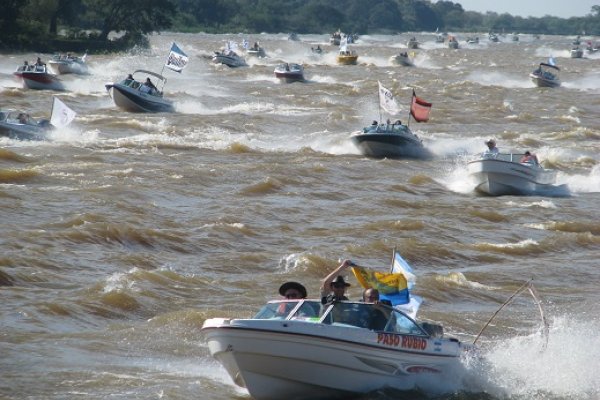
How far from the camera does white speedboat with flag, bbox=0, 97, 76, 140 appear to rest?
40000 millimetres

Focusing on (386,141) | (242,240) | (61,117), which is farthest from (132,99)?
(242,240)

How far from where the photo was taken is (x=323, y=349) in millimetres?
14539

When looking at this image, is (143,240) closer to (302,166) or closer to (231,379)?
(231,379)

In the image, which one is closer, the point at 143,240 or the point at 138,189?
the point at 143,240

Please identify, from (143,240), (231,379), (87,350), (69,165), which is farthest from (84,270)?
(69,165)

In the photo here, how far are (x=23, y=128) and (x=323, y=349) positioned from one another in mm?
27557

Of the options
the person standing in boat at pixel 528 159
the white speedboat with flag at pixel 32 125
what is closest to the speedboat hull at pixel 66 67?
the white speedboat with flag at pixel 32 125

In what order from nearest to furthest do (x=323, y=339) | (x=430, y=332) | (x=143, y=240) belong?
(x=323, y=339)
(x=430, y=332)
(x=143, y=240)

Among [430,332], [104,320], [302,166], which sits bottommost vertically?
[302,166]

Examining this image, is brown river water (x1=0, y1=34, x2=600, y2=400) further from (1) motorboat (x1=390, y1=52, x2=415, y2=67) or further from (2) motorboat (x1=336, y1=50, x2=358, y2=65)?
(1) motorboat (x1=390, y1=52, x2=415, y2=67)

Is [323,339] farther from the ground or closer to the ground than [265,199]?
farther from the ground

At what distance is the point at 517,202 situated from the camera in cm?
3438

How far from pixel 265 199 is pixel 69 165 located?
6.75 meters

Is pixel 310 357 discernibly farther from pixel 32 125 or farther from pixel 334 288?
pixel 32 125
